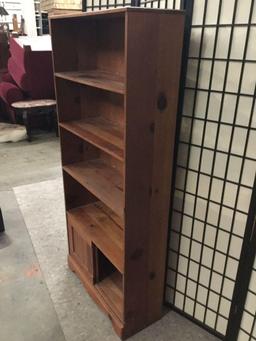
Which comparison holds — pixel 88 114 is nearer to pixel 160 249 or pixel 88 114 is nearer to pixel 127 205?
pixel 127 205

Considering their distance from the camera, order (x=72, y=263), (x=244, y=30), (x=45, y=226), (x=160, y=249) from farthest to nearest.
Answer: (x=45, y=226)
(x=72, y=263)
(x=160, y=249)
(x=244, y=30)

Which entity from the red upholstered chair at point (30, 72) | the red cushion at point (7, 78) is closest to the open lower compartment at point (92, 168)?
the red upholstered chair at point (30, 72)

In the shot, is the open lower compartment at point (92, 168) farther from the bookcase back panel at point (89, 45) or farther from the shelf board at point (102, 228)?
the bookcase back panel at point (89, 45)

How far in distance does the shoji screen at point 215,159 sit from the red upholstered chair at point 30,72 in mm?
3815

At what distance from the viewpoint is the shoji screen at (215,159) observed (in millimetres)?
1146

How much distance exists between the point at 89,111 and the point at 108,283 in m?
1.01

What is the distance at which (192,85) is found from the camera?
131 cm

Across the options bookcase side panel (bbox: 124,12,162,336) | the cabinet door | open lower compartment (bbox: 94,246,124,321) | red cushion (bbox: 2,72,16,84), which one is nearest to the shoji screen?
bookcase side panel (bbox: 124,12,162,336)

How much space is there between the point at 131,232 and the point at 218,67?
0.77 metres

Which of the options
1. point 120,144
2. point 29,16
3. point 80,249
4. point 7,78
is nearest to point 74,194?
point 80,249

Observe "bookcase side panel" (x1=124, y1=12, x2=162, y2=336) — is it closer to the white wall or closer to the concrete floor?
the concrete floor

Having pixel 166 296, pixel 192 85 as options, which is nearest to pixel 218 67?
pixel 192 85

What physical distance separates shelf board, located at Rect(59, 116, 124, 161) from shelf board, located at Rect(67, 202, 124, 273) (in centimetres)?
53

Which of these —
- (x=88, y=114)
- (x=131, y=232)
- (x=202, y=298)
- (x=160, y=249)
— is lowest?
(x=202, y=298)
